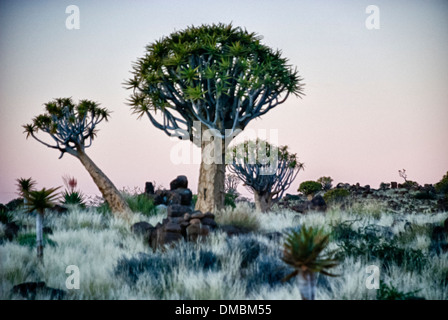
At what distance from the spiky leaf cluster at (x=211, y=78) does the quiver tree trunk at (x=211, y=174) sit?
0.47 meters

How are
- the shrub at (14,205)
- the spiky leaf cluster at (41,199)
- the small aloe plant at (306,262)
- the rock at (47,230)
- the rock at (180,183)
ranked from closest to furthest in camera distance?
1. the small aloe plant at (306,262)
2. the spiky leaf cluster at (41,199)
3. the rock at (47,230)
4. the rock at (180,183)
5. the shrub at (14,205)

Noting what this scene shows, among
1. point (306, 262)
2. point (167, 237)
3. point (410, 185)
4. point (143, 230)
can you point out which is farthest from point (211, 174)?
point (410, 185)

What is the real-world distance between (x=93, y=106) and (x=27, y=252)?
23.5 feet

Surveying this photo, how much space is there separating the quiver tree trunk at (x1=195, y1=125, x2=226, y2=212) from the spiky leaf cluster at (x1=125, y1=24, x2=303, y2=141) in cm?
47

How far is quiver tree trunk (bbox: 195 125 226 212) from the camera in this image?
38.9ft

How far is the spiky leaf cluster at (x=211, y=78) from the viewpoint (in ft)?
38.6

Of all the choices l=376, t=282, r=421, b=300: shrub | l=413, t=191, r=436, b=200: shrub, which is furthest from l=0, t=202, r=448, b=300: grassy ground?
l=413, t=191, r=436, b=200: shrub

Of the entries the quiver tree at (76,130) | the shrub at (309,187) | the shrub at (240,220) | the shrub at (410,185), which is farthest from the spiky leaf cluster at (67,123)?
the shrub at (410,185)

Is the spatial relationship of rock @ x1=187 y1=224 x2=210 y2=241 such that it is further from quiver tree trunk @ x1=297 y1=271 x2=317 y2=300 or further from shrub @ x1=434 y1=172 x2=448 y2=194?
shrub @ x1=434 y1=172 x2=448 y2=194

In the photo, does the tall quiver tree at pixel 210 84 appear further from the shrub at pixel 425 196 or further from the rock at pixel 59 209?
the shrub at pixel 425 196

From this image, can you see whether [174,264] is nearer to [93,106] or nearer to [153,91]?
[153,91]

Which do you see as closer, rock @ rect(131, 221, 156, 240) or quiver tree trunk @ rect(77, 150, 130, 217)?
rock @ rect(131, 221, 156, 240)

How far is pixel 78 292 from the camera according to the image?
17.5 feet

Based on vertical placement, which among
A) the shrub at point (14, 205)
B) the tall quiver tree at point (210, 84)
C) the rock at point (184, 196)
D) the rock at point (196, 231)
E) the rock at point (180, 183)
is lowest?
the shrub at point (14, 205)
